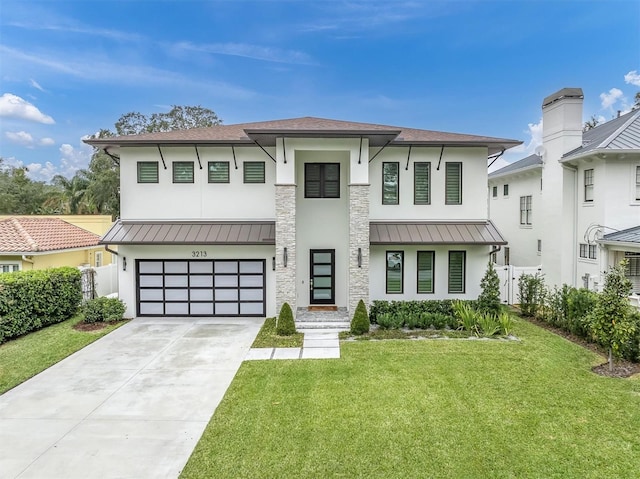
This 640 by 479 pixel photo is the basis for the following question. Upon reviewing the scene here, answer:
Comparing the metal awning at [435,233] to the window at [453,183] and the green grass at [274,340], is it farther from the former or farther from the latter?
the green grass at [274,340]

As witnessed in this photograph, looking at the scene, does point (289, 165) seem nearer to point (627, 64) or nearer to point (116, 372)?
point (116, 372)

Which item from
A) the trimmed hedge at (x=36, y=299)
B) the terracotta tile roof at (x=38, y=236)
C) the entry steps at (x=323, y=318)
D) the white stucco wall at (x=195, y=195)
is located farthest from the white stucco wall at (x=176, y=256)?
the terracotta tile roof at (x=38, y=236)

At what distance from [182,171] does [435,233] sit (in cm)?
943

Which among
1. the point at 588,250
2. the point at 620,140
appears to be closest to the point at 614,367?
the point at 588,250

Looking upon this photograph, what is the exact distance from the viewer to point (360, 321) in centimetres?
1157

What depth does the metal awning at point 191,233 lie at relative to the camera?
13.1 m

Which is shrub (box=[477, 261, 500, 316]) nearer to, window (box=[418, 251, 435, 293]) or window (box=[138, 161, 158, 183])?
window (box=[418, 251, 435, 293])

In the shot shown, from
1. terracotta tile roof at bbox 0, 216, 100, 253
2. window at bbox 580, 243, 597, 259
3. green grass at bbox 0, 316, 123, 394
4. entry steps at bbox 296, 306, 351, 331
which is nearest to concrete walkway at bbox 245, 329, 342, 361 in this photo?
entry steps at bbox 296, 306, 351, 331

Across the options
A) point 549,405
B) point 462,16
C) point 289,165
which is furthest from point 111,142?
point 462,16

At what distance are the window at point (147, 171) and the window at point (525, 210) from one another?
1796cm

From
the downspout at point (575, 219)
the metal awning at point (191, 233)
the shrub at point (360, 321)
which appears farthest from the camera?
the downspout at point (575, 219)

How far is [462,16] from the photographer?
69.4 ft

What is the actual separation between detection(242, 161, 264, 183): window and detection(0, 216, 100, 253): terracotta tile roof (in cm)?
923

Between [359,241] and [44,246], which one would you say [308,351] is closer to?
[359,241]
